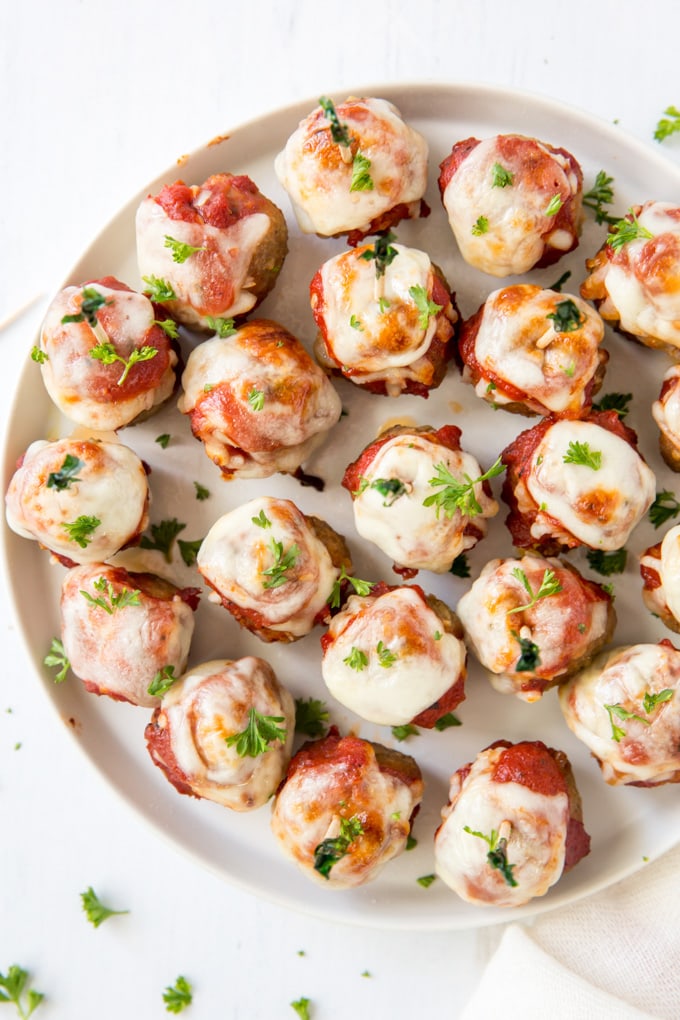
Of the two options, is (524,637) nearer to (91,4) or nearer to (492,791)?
(492,791)

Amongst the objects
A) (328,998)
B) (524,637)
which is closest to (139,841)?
(328,998)

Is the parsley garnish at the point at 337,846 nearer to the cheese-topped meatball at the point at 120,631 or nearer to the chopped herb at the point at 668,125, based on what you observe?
the cheese-topped meatball at the point at 120,631

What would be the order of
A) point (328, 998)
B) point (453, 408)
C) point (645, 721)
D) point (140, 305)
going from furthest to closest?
point (328, 998), point (453, 408), point (140, 305), point (645, 721)

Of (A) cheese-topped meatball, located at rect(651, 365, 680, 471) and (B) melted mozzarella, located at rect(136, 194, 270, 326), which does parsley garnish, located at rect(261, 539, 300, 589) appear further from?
(A) cheese-topped meatball, located at rect(651, 365, 680, 471)

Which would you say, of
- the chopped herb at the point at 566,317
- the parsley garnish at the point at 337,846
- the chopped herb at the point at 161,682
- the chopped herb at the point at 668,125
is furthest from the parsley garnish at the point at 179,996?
the chopped herb at the point at 668,125

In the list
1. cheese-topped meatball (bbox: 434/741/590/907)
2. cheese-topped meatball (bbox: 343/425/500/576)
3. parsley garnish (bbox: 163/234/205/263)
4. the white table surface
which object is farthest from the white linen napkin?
parsley garnish (bbox: 163/234/205/263)

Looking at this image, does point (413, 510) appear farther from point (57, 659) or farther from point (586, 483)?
point (57, 659)

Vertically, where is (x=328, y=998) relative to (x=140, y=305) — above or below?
below
